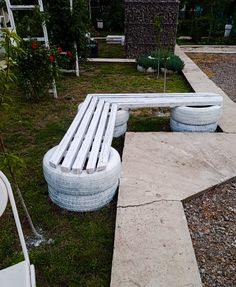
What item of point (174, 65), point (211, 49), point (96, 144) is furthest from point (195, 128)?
point (211, 49)

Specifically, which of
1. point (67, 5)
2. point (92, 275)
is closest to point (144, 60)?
point (67, 5)

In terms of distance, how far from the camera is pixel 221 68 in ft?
28.5

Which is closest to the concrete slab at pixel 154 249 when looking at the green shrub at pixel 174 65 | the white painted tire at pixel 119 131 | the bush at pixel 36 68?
the white painted tire at pixel 119 131

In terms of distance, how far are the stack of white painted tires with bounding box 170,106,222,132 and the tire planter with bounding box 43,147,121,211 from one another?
1.68 meters

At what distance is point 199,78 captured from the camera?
7.12 m

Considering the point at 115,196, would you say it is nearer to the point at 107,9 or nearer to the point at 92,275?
the point at 92,275

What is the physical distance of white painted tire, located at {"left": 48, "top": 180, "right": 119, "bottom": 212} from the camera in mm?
2658

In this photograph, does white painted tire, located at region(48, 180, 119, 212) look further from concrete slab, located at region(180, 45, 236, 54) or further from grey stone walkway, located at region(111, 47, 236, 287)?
concrete slab, located at region(180, 45, 236, 54)

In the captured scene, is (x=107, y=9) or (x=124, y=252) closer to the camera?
(x=124, y=252)

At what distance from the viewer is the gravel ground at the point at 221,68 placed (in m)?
6.95

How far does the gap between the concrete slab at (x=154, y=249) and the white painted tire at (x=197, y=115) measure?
1690 millimetres

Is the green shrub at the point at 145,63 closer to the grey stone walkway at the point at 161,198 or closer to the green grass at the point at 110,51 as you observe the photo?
the green grass at the point at 110,51

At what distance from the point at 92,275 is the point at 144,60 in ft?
21.4

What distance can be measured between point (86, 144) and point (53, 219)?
0.78m
